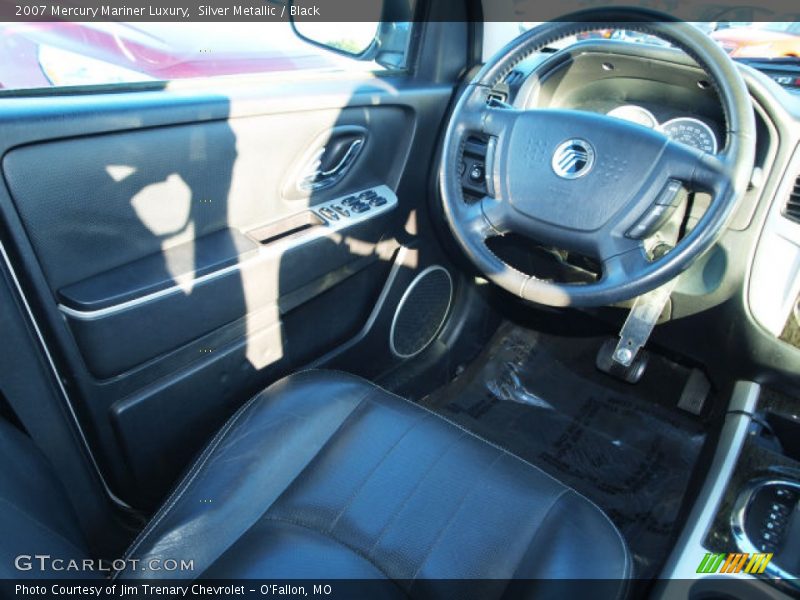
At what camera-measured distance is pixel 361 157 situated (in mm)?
1617

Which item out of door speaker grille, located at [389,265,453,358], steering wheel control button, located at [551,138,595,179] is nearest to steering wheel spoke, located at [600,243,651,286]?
steering wheel control button, located at [551,138,595,179]

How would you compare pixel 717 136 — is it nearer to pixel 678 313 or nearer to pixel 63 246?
pixel 678 313

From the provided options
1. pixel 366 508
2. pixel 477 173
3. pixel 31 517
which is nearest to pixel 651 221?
pixel 477 173

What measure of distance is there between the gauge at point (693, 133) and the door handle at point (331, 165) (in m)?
0.72

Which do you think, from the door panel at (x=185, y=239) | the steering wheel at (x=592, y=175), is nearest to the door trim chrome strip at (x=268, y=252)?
the door panel at (x=185, y=239)

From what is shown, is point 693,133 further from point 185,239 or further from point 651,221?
point 185,239

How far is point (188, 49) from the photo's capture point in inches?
64.4

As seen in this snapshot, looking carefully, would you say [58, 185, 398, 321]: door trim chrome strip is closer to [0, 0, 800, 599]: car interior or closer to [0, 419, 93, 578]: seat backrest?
[0, 0, 800, 599]: car interior

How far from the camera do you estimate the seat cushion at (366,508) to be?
1.01m

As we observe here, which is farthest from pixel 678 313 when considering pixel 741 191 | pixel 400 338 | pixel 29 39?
pixel 29 39

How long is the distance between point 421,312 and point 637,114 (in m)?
0.84

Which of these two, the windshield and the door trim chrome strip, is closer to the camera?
the door trim chrome strip

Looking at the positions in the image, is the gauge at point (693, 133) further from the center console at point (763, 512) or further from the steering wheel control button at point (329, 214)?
the steering wheel control button at point (329, 214)

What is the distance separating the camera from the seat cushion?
101 centimetres
